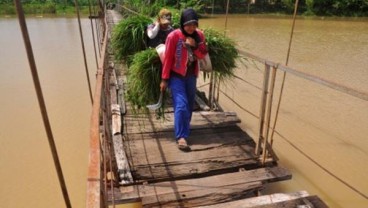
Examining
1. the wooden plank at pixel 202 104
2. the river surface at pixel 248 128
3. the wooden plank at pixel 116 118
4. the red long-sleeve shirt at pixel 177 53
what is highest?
the red long-sleeve shirt at pixel 177 53

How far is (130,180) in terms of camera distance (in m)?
2.46

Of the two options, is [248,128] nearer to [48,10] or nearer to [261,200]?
[261,200]

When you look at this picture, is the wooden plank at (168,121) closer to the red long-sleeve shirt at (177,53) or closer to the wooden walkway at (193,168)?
the wooden walkway at (193,168)

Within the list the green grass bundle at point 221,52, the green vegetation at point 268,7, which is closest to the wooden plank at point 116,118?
the green grass bundle at point 221,52

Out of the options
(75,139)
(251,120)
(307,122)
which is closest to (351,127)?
(307,122)

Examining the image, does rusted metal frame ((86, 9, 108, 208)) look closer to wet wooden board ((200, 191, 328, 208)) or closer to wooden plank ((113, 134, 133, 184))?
wooden plank ((113, 134, 133, 184))

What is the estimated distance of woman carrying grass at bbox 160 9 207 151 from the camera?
2717mm

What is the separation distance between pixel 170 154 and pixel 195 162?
232mm

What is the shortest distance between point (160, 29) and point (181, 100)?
3.18 ft

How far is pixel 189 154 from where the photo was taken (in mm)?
2836

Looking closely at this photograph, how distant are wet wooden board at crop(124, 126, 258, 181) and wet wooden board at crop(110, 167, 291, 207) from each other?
113 mm

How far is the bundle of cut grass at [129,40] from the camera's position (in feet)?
12.3

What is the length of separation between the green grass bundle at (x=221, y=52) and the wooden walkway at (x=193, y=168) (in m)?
0.52

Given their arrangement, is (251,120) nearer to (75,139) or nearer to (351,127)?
(351,127)
